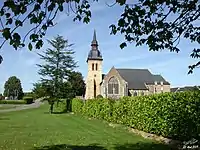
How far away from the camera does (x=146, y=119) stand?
53.4 ft

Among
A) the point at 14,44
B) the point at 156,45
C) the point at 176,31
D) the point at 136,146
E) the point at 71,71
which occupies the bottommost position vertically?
the point at 136,146

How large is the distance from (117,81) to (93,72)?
7312mm

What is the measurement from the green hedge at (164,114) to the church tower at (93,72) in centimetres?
5972

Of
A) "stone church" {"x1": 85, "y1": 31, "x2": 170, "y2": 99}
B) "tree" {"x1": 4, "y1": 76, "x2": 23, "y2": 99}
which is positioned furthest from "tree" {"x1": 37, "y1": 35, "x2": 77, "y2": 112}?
"tree" {"x1": 4, "y1": 76, "x2": 23, "y2": 99}

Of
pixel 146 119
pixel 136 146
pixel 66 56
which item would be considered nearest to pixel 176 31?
pixel 136 146

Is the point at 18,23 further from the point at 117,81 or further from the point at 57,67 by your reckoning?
the point at 117,81

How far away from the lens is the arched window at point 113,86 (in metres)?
79.4

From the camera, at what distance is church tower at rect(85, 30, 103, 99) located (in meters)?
82.1

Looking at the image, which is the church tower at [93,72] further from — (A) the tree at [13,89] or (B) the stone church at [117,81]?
(A) the tree at [13,89]

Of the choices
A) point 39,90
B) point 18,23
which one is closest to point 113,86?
point 39,90

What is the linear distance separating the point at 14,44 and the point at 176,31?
4629 mm

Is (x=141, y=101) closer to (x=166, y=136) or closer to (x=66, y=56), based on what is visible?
(x=166, y=136)

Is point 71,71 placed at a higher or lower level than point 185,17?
higher

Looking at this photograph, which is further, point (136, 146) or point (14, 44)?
point (136, 146)
